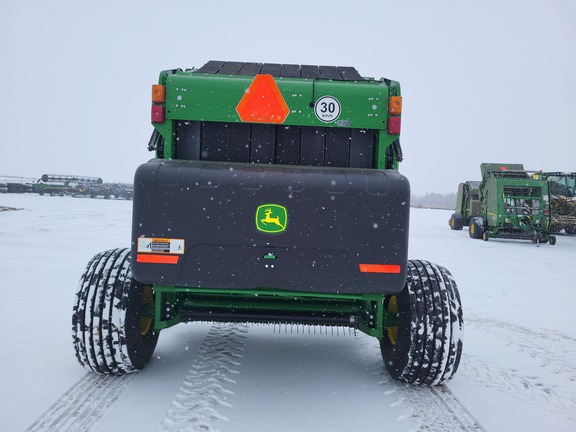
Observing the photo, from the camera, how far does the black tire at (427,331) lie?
3.19 metres

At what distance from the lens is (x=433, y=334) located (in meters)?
3.19

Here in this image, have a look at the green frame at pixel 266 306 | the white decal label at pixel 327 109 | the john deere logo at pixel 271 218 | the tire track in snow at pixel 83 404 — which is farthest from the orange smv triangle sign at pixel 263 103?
the tire track in snow at pixel 83 404

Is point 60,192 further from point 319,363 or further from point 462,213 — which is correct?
point 319,363

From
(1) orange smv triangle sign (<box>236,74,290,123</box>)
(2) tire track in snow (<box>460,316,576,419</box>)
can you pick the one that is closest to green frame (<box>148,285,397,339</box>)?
(2) tire track in snow (<box>460,316,576,419</box>)

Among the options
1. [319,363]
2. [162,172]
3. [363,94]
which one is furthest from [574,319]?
[162,172]

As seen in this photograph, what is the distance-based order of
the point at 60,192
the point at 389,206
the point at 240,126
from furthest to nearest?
the point at 60,192, the point at 240,126, the point at 389,206

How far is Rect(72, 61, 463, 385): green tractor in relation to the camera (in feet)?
9.11

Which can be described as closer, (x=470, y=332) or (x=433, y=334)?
(x=433, y=334)

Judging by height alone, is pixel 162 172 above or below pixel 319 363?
above

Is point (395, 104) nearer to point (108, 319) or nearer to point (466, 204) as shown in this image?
point (108, 319)

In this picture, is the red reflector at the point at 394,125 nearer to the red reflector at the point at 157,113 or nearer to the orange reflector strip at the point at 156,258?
the red reflector at the point at 157,113

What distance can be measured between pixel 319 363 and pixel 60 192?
143ft

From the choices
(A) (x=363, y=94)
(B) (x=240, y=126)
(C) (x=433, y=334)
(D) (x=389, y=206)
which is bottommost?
(C) (x=433, y=334)

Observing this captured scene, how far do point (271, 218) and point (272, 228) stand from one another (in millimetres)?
58
